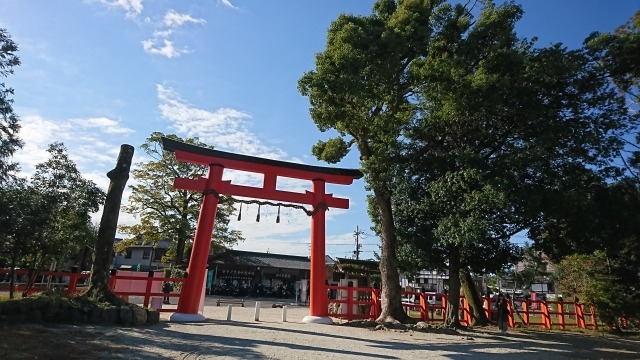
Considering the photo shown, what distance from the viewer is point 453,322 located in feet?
45.5

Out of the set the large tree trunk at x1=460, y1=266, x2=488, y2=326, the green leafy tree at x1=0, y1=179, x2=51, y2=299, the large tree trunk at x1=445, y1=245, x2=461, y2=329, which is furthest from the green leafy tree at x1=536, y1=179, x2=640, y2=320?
the green leafy tree at x1=0, y1=179, x2=51, y2=299

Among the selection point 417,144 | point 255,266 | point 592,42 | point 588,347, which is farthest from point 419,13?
point 255,266

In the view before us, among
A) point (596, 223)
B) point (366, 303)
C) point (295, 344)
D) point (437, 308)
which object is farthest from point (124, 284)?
point (596, 223)

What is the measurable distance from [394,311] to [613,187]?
7671mm

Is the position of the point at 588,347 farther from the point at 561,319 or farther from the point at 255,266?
the point at 255,266

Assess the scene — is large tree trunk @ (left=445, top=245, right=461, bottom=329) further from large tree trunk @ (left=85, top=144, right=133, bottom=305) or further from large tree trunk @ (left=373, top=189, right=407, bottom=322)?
large tree trunk @ (left=85, top=144, right=133, bottom=305)

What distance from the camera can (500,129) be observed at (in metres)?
12.7

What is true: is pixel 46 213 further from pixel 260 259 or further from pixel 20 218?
pixel 260 259

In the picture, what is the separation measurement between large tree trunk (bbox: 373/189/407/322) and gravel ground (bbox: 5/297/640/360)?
1193mm

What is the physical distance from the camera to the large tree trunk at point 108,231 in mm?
9816

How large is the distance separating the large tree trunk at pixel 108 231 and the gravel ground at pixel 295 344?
1491mm

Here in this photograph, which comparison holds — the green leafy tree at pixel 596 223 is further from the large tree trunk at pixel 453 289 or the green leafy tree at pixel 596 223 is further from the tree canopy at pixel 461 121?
the large tree trunk at pixel 453 289

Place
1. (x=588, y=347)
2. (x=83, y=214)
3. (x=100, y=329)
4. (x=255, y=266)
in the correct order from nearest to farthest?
(x=100, y=329)
(x=588, y=347)
(x=83, y=214)
(x=255, y=266)

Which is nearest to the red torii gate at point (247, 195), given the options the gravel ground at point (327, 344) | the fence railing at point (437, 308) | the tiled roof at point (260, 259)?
the gravel ground at point (327, 344)
